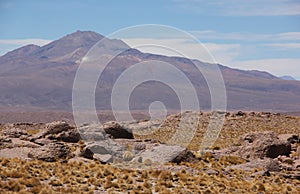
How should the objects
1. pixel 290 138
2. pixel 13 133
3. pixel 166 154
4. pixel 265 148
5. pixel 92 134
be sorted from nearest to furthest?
pixel 166 154
pixel 265 148
pixel 92 134
pixel 13 133
pixel 290 138

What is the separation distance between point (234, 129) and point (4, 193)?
171 ft

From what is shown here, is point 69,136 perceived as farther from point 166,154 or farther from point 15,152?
point 166,154

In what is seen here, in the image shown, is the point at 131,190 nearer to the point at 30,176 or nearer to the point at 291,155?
the point at 30,176

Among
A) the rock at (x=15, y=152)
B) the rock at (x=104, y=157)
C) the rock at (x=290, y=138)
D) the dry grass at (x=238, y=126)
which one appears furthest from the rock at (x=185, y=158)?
the dry grass at (x=238, y=126)

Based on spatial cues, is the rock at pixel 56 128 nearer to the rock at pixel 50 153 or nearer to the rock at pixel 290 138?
the rock at pixel 50 153

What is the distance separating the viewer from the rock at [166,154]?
103 ft

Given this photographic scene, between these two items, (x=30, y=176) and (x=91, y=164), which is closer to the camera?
(x=30, y=176)

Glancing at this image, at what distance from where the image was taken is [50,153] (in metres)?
29.7

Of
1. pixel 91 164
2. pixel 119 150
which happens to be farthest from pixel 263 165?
pixel 91 164

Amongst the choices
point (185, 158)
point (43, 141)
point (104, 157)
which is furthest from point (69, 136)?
point (185, 158)

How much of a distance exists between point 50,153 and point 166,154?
7.81 meters

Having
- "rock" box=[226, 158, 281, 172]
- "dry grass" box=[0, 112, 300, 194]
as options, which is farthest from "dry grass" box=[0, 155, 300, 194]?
"rock" box=[226, 158, 281, 172]

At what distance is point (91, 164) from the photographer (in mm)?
28344

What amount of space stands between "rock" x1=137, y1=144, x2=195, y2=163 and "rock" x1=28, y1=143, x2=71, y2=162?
5.19m
